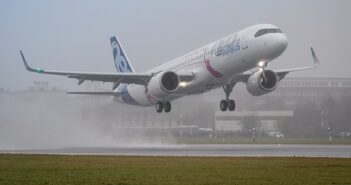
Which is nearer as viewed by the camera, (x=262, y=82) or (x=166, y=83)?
(x=262, y=82)

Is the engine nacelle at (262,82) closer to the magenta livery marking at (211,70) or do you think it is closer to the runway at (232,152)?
the magenta livery marking at (211,70)

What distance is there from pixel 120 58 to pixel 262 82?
22663 millimetres

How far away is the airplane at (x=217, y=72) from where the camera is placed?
1738 inches

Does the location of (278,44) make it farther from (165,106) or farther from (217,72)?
(165,106)

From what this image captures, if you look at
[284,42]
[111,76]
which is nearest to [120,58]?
[111,76]

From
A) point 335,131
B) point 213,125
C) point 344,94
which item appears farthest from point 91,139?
point 344,94

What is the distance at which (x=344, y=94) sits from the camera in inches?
3568

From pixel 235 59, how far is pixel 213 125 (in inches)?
1725

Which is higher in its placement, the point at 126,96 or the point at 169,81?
the point at 126,96

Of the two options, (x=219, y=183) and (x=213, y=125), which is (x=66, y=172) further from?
(x=213, y=125)

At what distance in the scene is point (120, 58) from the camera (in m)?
67.9

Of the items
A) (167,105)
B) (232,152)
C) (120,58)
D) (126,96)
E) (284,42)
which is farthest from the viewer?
(120,58)

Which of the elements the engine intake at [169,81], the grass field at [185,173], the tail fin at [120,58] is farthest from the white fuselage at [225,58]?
the grass field at [185,173]

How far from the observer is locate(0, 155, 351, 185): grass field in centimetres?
2197
